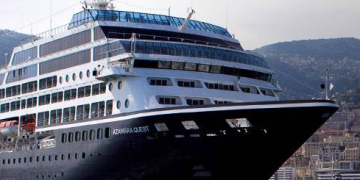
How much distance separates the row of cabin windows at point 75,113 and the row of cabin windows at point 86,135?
944mm

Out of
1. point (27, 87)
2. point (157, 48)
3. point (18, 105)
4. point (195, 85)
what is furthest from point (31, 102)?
point (195, 85)

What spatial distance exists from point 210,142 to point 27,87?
44.3 ft

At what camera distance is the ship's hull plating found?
27922mm

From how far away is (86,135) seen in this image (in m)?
32.0

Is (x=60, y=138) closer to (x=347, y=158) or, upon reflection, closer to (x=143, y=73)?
(x=143, y=73)

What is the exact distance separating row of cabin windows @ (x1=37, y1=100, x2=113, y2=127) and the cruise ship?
0.20 ft

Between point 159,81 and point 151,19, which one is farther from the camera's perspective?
point 151,19

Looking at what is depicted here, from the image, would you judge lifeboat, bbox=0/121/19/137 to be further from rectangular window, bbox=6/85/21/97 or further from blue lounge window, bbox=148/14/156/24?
blue lounge window, bbox=148/14/156/24

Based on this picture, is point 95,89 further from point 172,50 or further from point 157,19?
point 157,19

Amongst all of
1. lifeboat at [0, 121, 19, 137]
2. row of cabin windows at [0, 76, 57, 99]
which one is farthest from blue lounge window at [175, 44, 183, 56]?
lifeboat at [0, 121, 19, 137]

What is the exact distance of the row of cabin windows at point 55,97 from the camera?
3312cm

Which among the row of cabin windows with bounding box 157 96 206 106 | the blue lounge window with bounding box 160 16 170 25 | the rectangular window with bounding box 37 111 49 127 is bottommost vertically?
the rectangular window with bounding box 37 111 49 127

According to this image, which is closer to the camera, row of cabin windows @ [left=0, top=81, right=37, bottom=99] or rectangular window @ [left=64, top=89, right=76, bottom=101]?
rectangular window @ [left=64, top=89, right=76, bottom=101]

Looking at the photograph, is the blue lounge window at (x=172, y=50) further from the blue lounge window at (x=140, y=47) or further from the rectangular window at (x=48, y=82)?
the rectangular window at (x=48, y=82)
